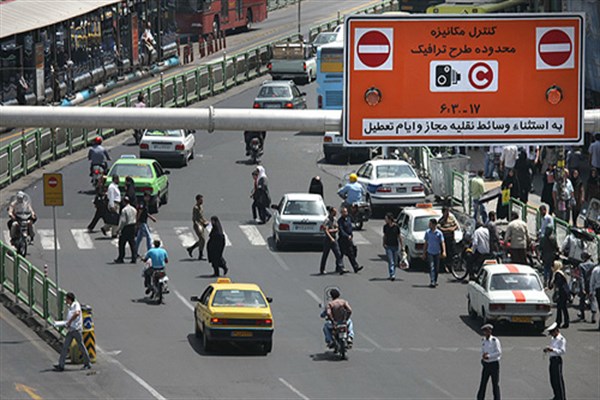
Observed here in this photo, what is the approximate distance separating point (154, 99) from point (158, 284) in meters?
24.7

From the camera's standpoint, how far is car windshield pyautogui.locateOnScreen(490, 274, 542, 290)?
1216 inches

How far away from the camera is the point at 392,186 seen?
42719mm

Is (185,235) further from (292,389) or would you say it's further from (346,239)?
(292,389)

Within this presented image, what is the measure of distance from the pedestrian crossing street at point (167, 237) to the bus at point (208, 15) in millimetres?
32833

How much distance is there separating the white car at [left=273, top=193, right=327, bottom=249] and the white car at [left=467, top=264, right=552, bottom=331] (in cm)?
794

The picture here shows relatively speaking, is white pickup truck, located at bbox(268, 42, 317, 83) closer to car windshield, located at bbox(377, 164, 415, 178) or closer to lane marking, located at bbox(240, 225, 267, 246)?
car windshield, located at bbox(377, 164, 415, 178)

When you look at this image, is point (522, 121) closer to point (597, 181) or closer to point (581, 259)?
point (581, 259)

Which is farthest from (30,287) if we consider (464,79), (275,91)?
(275,91)

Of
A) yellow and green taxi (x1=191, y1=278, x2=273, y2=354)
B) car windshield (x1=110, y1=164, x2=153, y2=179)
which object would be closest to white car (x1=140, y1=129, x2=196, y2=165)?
car windshield (x1=110, y1=164, x2=153, y2=179)

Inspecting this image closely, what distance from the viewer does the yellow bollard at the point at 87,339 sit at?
94.8ft

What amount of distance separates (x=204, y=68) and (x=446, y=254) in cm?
2906

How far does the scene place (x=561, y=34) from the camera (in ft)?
33.8

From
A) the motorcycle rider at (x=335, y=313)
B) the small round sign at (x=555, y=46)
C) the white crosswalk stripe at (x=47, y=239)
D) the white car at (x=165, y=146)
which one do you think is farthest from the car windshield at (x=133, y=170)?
the small round sign at (x=555, y=46)

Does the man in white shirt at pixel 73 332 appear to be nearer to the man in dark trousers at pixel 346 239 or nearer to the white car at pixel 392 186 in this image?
the man in dark trousers at pixel 346 239
